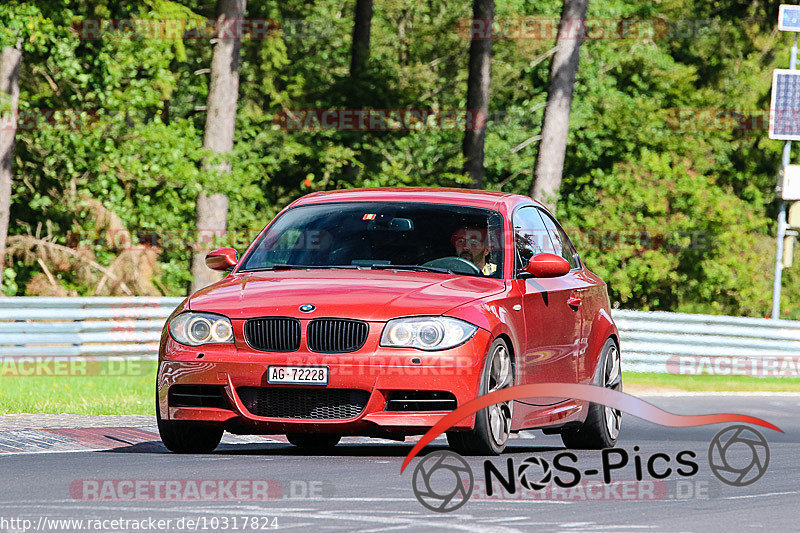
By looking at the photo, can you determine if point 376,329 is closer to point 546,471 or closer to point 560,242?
point 546,471

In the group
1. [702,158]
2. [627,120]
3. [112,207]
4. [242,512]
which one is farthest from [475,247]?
[702,158]

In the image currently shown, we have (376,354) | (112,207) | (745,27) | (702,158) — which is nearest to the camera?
(376,354)

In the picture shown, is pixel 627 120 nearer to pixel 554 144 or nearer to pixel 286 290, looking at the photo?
pixel 554 144

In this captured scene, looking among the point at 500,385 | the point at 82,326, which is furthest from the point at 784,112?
the point at 500,385

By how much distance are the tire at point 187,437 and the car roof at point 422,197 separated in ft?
5.96

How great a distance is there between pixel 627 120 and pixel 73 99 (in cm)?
1780

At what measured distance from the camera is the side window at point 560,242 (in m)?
12.0

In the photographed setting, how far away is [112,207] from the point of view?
31.1 metres

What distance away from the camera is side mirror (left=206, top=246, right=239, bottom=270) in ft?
35.8

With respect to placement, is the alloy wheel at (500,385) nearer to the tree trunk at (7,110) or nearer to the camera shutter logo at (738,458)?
the camera shutter logo at (738,458)

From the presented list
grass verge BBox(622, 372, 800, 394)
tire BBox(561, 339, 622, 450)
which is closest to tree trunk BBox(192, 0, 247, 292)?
grass verge BBox(622, 372, 800, 394)

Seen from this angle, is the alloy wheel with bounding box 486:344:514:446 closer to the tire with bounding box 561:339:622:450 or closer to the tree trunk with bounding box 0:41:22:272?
the tire with bounding box 561:339:622:450

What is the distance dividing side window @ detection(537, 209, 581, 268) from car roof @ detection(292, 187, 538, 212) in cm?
50

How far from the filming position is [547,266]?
10445 millimetres
